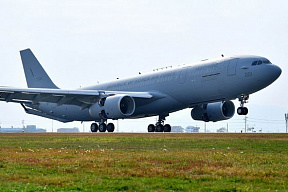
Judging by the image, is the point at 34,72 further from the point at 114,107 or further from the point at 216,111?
the point at 216,111

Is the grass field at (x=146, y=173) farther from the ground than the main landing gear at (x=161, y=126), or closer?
closer

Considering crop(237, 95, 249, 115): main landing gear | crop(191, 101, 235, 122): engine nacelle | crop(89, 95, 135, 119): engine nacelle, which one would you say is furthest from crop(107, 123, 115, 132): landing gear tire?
crop(237, 95, 249, 115): main landing gear

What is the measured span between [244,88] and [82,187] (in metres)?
31.9

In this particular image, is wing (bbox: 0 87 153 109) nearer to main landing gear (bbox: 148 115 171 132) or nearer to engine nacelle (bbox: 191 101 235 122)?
main landing gear (bbox: 148 115 171 132)

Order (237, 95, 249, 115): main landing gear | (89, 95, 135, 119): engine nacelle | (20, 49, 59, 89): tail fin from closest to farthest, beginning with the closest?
(237, 95, 249, 115): main landing gear → (89, 95, 135, 119): engine nacelle → (20, 49, 59, 89): tail fin

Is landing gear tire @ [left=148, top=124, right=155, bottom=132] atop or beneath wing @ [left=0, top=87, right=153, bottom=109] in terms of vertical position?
beneath

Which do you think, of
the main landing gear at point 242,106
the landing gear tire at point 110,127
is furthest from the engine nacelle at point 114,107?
the main landing gear at point 242,106

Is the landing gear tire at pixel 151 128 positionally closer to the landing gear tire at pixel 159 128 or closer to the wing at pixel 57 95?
the landing gear tire at pixel 159 128

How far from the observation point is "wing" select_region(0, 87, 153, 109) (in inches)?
1831

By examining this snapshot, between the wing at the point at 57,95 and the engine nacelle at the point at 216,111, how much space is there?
6264 millimetres

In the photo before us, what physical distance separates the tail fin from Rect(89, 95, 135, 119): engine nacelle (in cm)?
1547

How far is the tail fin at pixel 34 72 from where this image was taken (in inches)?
2467

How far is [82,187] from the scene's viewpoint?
1032cm

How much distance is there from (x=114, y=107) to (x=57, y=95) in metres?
6.47
